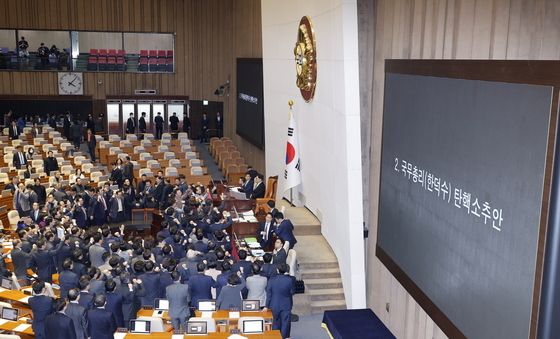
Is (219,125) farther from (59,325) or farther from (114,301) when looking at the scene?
(59,325)

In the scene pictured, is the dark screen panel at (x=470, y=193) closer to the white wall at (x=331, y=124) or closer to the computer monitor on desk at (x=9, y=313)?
the white wall at (x=331, y=124)

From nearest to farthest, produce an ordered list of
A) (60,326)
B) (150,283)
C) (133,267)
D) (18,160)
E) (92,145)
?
(60,326), (150,283), (133,267), (18,160), (92,145)

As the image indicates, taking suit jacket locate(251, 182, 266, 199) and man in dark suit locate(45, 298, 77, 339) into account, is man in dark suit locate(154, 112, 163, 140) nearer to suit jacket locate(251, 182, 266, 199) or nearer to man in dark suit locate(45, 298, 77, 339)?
suit jacket locate(251, 182, 266, 199)

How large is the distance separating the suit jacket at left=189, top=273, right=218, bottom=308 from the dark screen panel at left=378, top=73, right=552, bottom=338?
9.33ft

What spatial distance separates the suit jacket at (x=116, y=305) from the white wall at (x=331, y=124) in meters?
3.73

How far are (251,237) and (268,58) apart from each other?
21.1 feet

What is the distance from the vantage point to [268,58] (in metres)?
17.2

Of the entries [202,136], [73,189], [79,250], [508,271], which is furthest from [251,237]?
[202,136]

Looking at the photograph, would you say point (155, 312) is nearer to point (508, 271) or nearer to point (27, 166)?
point (508, 271)

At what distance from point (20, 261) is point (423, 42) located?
770 cm

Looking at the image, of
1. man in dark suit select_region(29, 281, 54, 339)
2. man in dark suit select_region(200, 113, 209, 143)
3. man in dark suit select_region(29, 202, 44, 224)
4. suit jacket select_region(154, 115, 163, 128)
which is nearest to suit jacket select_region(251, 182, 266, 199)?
man in dark suit select_region(29, 202, 44, 224)

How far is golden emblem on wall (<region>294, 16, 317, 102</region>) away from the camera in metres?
12.5

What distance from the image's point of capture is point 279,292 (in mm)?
9070

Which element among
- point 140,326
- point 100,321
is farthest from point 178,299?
point 100,321
